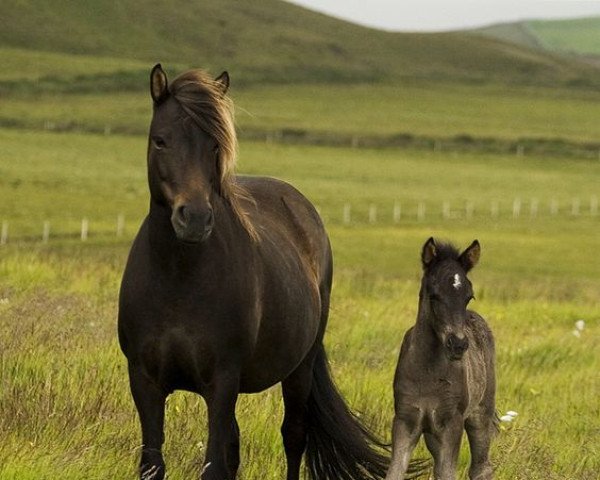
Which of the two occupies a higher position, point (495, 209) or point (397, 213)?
point (397, 213)

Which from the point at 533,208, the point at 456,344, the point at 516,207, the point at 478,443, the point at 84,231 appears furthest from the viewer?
the point at 533,208

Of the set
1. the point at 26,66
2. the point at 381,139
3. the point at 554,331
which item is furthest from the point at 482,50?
the point at 554,331

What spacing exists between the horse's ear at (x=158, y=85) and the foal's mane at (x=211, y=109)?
0.18ft

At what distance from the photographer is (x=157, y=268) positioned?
7.02 metres

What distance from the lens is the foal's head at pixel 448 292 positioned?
7297 mm

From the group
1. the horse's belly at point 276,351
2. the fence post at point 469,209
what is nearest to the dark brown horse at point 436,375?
the horse's belly at point 276,351

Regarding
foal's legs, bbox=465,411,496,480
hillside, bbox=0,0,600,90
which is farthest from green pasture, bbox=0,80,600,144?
foal's legs, bbox=465,411,496,480

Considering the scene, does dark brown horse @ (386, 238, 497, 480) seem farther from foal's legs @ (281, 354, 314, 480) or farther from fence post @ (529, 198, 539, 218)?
fence post @ (529, 198, 539, 218)

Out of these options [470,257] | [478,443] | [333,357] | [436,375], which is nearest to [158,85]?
[470,257]

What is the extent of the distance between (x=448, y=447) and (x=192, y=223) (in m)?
2.19

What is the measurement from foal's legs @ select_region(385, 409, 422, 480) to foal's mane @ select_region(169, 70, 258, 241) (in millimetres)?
1659

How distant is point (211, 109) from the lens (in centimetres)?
683

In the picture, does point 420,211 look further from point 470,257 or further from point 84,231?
point 470,257

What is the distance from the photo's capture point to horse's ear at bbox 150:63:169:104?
688cm
